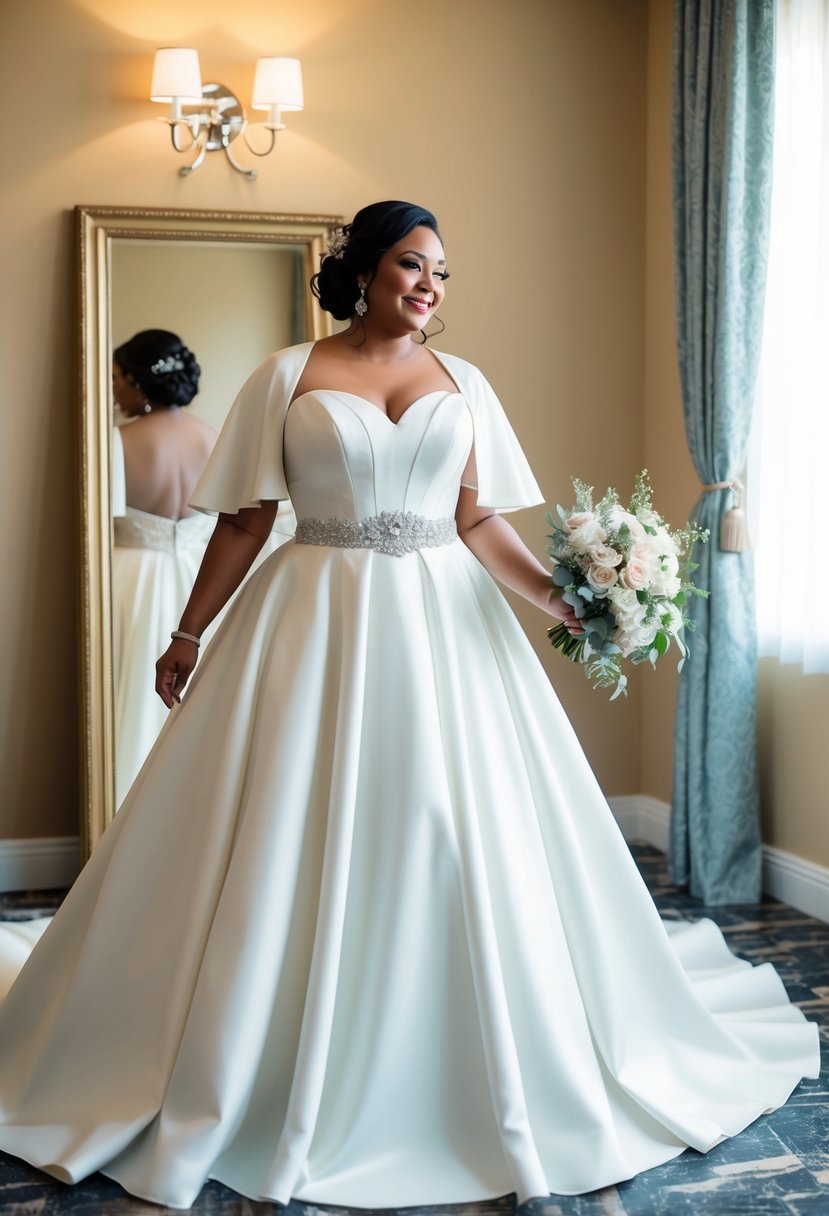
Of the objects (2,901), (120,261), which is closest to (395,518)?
(120,261)

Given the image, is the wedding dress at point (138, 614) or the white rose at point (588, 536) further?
the wedding dress at point (138, 614)

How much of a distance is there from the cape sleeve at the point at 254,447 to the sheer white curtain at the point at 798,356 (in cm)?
175

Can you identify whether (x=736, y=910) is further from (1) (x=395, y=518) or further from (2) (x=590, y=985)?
(1) (x=395, y=518)

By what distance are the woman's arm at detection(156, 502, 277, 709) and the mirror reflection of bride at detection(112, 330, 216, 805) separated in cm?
145

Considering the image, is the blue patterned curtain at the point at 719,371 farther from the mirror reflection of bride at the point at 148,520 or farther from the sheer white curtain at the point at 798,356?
the mirror reflection of bride at the point at 148,520

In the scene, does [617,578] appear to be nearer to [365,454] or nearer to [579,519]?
[579,519]

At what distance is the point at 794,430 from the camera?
3807mm

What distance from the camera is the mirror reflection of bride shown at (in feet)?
13.5

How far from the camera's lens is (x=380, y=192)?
430cm

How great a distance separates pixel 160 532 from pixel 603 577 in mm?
2098

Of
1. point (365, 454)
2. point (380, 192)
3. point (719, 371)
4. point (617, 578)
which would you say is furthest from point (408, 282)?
point (380, 192)

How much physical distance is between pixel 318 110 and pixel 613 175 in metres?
1.06

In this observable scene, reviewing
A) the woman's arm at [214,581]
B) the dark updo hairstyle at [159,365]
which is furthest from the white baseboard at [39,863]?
the woman's arm at [214,581]

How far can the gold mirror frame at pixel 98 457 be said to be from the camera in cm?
405
